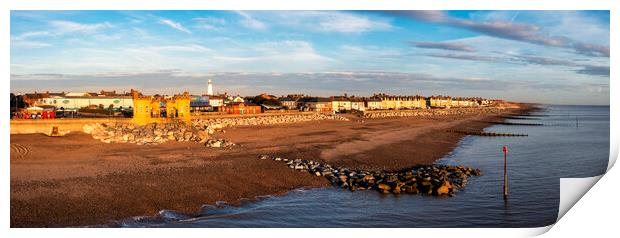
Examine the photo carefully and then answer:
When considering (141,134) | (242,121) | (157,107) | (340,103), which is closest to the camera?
(141,134)

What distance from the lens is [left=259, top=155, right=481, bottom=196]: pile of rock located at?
1180 cm

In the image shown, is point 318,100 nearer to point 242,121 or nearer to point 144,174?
point 242,121

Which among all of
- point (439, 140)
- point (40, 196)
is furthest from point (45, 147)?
point (439, 140)

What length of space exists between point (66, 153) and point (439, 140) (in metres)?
16.3

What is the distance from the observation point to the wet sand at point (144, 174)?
952 centimetres

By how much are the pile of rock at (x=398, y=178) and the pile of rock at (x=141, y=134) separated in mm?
4323

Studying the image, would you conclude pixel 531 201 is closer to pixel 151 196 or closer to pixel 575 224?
pixel 575 224

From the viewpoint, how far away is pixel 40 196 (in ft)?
32.4

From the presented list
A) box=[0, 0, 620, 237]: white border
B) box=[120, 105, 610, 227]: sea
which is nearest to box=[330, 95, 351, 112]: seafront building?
box=[120, 105, 610, 227]: sea

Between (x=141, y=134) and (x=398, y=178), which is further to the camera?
(x=141, y=134)

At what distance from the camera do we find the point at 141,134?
1817 cm

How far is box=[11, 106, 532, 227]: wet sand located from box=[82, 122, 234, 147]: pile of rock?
0.54 m

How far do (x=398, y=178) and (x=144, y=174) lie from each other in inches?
241
